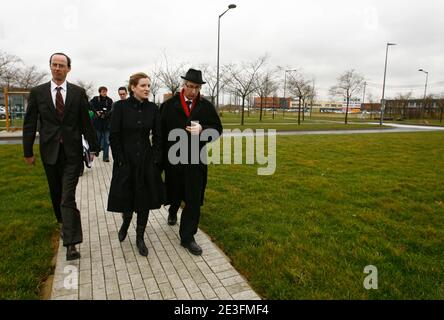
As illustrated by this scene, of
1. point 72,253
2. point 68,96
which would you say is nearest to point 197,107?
point 68,96

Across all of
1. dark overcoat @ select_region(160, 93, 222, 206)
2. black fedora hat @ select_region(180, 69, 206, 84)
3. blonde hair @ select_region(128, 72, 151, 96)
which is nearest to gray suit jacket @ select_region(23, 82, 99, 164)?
blonde hair @ select_region(128, 72, 151, 96)

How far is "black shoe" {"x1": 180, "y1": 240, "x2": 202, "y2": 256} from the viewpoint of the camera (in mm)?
3803

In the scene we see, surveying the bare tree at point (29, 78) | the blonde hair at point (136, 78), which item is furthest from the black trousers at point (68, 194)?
the bare tree at point (29, 78)

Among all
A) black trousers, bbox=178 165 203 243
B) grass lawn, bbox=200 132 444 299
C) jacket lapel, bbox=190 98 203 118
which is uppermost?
jacket lapel, bbox=190 98 203 118

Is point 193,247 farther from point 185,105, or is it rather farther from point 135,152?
point 185,105

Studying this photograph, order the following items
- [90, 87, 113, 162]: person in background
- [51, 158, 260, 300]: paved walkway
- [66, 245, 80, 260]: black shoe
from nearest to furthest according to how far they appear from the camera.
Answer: [51, 158, 260, 300]: paved walkway
[66, 245, 80, 260]: black shoe
[90, 87, 113, 162]: person in background

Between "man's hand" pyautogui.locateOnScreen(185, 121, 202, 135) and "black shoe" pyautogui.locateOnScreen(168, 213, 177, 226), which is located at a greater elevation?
"man's hand" pyautogui.locateOnScreen(185, 121, 202, 135)

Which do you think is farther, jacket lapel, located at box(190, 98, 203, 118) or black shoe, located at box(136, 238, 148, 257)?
jacket lapel, located at box(190, 98, 203, 118)

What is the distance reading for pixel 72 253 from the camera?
11.9 ft

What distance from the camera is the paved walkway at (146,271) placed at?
2994 millimetres

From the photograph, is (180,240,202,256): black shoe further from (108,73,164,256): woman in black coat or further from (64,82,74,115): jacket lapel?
(64,82,74,115): jacket lapel

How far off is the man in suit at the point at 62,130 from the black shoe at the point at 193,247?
1229mm

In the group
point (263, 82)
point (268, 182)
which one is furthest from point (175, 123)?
point (263, 82)
